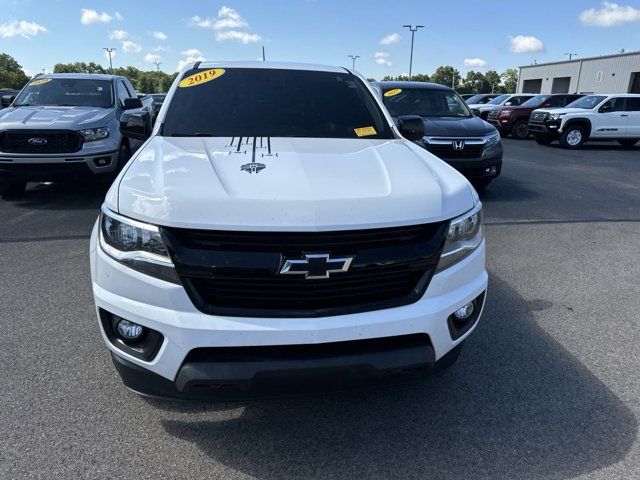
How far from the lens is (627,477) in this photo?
7.06ft

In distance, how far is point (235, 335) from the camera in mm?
1938

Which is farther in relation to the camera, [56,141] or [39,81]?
[39,81]

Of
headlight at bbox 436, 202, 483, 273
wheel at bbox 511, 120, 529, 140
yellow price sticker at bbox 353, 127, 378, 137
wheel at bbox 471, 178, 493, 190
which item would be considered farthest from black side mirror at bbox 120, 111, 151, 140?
wheel at bbox 511, 120, 529, 140

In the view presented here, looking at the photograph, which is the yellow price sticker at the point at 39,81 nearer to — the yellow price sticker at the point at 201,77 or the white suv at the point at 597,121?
the yellow price sticker at the point at 201,77

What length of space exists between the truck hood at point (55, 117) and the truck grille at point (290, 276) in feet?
18.8

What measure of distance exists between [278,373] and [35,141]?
6206 millimetres

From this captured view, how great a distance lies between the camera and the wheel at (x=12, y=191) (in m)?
7.29

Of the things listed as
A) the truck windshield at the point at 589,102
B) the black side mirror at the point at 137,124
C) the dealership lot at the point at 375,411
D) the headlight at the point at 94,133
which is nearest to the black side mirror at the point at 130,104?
the headlight at the point at 94,133

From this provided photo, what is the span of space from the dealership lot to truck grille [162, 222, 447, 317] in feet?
2.29

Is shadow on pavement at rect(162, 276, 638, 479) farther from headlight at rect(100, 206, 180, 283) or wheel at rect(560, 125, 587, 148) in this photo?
wheel at rect(560, 125, 587, 148)

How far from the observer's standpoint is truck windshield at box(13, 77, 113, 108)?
7750 mm

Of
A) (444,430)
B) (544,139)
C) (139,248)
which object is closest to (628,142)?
(544,139)

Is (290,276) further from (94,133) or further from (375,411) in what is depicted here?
(94,133)

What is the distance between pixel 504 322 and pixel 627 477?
1.49 meters
